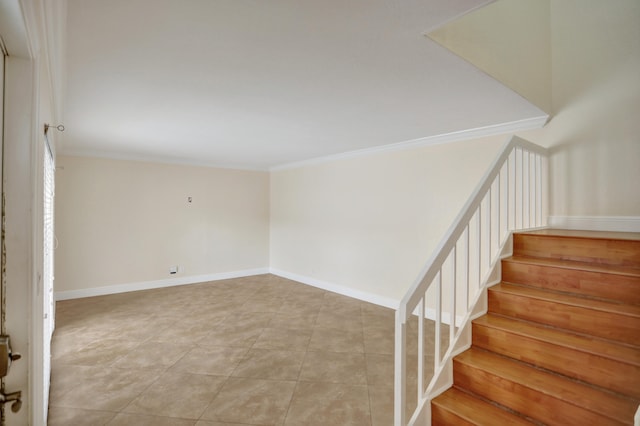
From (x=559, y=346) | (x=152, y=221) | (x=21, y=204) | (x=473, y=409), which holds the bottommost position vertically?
(x=473, y=409)

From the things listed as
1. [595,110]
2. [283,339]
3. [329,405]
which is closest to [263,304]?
[283,339]

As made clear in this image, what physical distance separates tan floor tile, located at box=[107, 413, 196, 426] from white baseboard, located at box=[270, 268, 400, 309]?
2.90m

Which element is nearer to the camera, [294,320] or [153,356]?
[153,356]

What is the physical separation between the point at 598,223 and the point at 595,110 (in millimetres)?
1084

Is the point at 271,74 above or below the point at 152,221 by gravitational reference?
above

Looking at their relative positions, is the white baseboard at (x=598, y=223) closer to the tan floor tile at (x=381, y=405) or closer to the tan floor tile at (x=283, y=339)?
the tan floor tile at (x=381, y=405)

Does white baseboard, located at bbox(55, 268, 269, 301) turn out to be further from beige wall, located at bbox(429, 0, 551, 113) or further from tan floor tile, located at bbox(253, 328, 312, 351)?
beige wall, located at bbox(429, 0, 551, 113)

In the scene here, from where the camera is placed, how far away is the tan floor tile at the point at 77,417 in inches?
78.7

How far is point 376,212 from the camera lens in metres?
4.62

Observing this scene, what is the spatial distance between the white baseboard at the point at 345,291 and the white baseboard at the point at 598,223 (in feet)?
6.77

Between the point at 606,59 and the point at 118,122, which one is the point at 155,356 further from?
the point at 606,59

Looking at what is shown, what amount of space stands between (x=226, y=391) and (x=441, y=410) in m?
1.56

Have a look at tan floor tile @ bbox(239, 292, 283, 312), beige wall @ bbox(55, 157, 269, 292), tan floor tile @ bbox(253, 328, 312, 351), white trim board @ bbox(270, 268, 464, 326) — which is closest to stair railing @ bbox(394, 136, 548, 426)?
white trim board @ bbox(270, 268, 464, 326)

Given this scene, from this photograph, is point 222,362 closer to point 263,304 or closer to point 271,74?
point 263,304
